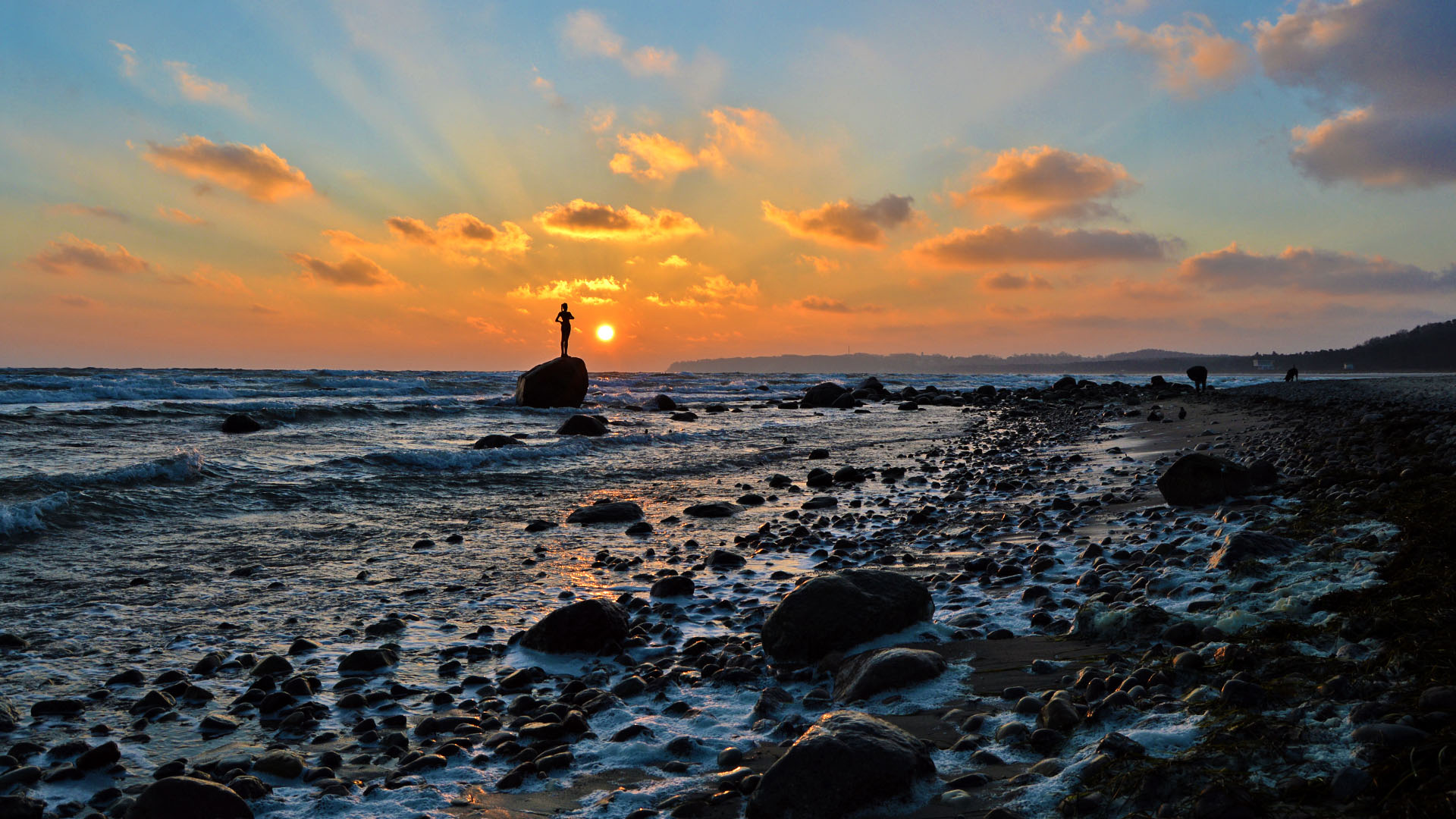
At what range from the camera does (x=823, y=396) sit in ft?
127

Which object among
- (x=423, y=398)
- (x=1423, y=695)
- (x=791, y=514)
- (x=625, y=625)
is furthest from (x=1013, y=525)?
(x=423, y=398)

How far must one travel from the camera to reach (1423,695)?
2557mm

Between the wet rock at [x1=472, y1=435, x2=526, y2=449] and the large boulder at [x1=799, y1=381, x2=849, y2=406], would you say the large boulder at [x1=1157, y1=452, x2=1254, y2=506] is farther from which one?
the large boulder at [x1=799, y1=381, x2=849, y2=406]

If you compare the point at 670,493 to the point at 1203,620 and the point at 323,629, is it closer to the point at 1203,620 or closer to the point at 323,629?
the point at 323,629

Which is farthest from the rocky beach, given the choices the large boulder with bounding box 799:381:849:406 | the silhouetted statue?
the silhouetted statue

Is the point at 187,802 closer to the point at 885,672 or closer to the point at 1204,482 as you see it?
the point at 885,672

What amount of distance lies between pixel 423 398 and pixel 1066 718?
120ft

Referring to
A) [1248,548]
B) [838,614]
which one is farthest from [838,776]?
[1248,548]

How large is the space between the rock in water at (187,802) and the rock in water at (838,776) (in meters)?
2.28

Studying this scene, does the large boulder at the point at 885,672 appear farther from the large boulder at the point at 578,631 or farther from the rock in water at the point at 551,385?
the rock in water at the point at 551,385

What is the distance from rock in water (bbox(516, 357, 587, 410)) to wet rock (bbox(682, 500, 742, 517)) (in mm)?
19870

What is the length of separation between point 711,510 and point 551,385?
2034cm

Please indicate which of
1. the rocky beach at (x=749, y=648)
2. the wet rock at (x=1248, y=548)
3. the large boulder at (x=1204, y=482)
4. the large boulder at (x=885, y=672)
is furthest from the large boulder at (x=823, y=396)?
the large boulder at (x=885, y=672)

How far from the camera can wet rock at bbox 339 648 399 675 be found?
16.1 feet
